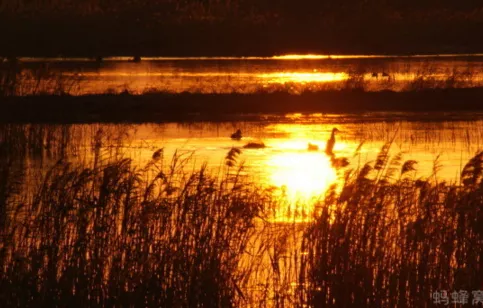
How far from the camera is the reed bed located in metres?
10.4

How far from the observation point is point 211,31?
4891 cm

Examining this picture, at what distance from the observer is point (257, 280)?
11336mm

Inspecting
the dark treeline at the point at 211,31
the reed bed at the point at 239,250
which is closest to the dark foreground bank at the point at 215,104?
the reed bed at the point at 239,250

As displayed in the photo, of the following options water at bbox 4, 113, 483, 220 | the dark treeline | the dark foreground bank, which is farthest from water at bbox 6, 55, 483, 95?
the dark treeline

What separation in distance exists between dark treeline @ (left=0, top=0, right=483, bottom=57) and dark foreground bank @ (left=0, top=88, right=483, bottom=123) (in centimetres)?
1701

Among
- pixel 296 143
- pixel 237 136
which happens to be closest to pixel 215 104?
pixel 237 136

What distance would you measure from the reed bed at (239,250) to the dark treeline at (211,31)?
1298 inches

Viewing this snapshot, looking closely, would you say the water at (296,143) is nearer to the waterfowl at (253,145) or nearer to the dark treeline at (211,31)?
the waterfowl at (253,145)

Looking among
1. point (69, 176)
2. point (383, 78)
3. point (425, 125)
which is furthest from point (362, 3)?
point (69, 176)

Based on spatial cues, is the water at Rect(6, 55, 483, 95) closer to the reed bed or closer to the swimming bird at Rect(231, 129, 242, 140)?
the swimming bird at Rect(231, 129, 242, 140)

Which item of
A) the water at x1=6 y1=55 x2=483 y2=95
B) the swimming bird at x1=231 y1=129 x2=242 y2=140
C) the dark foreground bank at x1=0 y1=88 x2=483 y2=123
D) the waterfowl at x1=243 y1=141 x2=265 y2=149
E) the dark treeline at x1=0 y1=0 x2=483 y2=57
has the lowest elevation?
the waterfowl at x1=243 y1=141 x2=265 y2=149

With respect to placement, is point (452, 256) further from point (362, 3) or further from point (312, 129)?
point (362, 3)

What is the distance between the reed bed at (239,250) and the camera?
10422 millimetres

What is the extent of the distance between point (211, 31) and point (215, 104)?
20.8m
